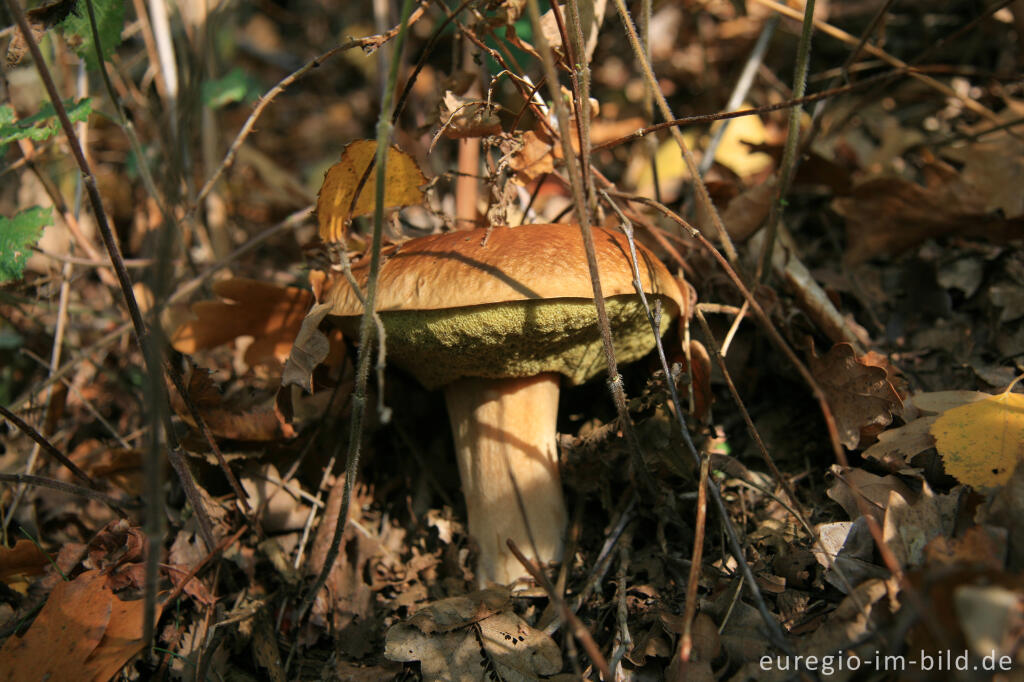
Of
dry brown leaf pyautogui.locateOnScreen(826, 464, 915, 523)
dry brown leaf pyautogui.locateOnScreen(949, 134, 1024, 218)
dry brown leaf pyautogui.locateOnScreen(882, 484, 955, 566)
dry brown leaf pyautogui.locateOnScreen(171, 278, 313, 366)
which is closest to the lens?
dry brown leaf pyautogui.locateOnScreen(882, 484, 955, 566)

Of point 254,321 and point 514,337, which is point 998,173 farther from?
point 254,321

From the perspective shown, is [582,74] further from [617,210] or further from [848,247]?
[848,247]

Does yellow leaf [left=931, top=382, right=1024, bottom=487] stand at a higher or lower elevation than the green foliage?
lower

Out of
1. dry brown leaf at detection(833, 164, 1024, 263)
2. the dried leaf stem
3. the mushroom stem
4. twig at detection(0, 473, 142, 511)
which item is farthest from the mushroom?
dry brown leaf at detection(833, 164, 1024, 263)

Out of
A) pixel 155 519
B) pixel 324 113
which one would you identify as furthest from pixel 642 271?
pixel 324 113

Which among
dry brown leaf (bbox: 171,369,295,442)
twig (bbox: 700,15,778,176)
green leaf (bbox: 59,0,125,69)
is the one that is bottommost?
dry brown leaf (bbox: 171,369,295,442)

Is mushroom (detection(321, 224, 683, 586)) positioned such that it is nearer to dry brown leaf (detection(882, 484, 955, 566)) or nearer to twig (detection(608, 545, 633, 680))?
twig (detection(608, 545, 633, 680))

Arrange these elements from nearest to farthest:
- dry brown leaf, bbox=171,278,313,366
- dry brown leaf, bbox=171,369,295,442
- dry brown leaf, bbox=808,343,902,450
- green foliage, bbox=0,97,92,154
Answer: dry brown leaf, bbox=808,343,902,450
green foliage, bbox=0,97,92,154
dry brown leaf, bbox=171,369,295,442
dry brown leaf, bbox=171,278,313,366

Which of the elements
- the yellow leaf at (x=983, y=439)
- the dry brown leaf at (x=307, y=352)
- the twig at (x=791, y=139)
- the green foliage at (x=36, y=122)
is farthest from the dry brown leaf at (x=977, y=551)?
the green foliage at (x=36, y=122)
